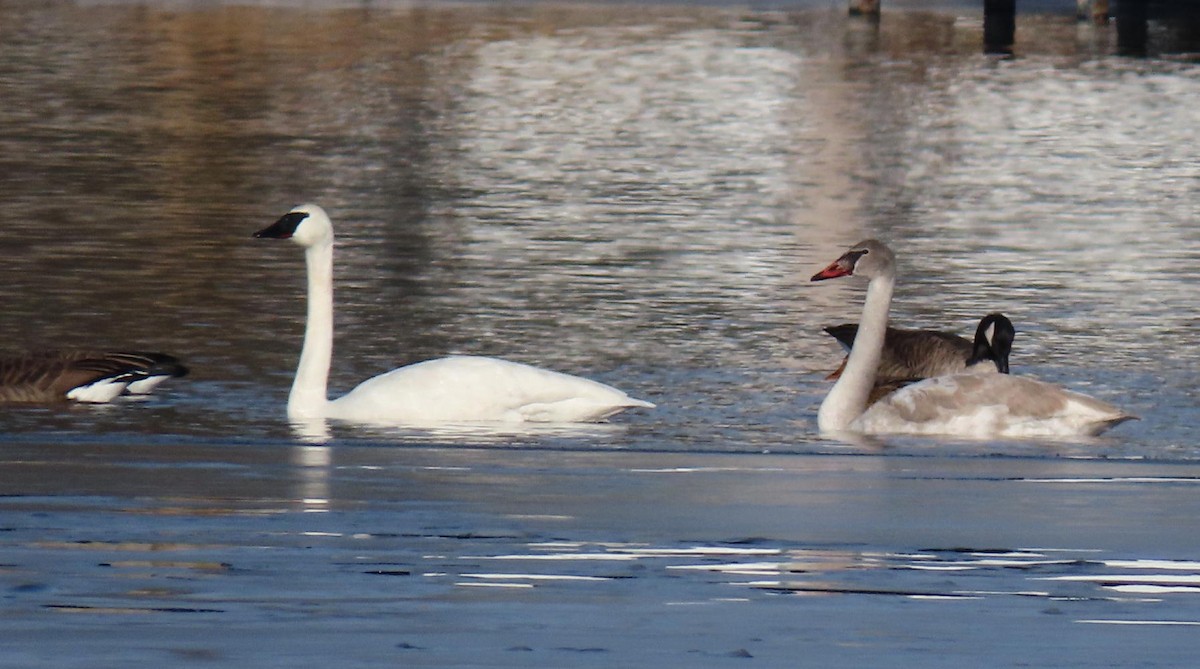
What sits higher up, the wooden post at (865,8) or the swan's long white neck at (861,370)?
the swan's long white neck at (861,370)

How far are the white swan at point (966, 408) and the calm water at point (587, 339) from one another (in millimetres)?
202

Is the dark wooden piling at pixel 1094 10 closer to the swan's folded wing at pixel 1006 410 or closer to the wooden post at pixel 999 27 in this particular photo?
the wooden post at pixel 999 27

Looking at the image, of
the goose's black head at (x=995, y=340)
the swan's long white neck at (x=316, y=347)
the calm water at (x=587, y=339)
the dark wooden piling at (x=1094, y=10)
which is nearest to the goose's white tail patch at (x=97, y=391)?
the calm water at (x=587, y=339)

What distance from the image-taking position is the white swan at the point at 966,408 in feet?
37.3

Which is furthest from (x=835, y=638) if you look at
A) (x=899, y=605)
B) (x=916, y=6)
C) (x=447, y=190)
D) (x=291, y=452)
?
(x=916, y=6)

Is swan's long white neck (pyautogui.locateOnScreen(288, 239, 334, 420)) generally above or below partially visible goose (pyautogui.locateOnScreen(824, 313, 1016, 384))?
above

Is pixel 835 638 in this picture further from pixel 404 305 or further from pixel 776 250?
pixel 776 250

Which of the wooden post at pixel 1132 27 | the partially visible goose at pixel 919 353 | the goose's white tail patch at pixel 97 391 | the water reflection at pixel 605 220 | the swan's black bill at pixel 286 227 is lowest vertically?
the wooden post at pixel 1132 27

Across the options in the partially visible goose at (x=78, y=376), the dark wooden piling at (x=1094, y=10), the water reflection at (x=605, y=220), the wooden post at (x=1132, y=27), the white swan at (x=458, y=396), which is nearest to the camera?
the white swan at (x=458, y=396)

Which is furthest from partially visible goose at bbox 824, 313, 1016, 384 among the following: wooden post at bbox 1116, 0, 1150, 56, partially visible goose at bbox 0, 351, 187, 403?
wooden post at bbox 1116, 0, 1150, 56

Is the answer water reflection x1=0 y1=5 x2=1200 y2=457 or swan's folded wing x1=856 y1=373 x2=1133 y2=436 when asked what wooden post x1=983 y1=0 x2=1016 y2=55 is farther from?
swan's folded wing x1=856 y1=373 x2=1133 y2=436

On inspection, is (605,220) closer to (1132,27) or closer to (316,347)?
(316,347)

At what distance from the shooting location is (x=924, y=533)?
8.32 metres

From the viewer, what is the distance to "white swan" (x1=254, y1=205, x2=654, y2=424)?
444 inches
